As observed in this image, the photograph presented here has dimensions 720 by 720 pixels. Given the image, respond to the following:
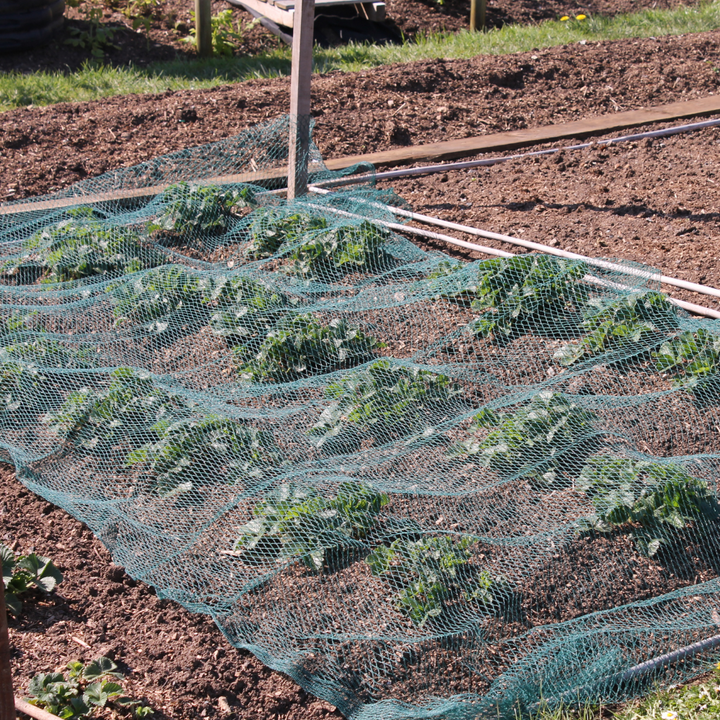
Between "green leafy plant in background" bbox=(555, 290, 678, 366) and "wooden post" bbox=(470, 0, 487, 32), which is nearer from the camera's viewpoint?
"green leafy plant in background" bbox=(555, 290, 678, 366)

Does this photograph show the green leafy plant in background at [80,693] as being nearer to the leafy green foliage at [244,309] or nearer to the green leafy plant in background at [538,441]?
the green leafy plant in background at [538,441]

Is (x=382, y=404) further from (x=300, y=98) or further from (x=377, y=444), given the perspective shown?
(x=300, y=98)

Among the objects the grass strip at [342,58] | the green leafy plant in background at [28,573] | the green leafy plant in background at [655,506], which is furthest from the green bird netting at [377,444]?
the grass strip at [342,58]

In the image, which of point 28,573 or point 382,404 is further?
point 382,404

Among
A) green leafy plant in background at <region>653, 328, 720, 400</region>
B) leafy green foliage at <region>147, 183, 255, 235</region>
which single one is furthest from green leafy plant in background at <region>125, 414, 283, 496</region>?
leafy green foliage at <region>147, 183, 255, 235</region>

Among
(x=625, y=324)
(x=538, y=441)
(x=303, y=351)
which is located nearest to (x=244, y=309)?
(x=303, y=351)

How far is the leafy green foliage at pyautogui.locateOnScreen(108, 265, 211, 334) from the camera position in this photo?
4242 millimetres

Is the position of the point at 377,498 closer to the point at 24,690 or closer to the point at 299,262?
the point at 24,690

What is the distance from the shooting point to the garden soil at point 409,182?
2.67 meters

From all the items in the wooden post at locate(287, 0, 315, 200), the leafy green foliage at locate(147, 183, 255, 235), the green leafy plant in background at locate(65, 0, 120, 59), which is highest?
the green leafy plant in background at locate(65, 0, 120, 59)

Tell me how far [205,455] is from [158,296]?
128 centimetres

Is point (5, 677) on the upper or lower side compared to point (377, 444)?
upper

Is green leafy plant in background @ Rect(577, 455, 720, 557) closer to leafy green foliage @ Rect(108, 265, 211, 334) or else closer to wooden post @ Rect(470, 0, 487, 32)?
leafy green foliage @ Rect(108, 265, 211, 334)

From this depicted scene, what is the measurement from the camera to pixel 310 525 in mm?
2904
